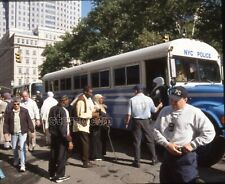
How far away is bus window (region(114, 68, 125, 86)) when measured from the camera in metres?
12.1

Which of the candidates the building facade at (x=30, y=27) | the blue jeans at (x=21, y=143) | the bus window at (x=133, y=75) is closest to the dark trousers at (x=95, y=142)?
the blue jeans at (x=21, y=143)

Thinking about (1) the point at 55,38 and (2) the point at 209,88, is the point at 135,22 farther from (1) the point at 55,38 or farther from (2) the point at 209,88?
(1) the point at 55,38

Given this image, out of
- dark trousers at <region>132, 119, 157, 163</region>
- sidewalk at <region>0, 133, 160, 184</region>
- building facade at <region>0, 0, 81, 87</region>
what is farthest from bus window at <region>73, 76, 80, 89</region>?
building facade at <region>0, 0, 81, 87</region>

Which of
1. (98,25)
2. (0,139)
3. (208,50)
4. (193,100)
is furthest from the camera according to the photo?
(98,25)

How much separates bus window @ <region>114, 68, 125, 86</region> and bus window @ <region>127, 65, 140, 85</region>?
33cm

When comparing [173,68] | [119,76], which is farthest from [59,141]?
[119,76]

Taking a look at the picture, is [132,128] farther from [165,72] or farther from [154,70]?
[154,70]

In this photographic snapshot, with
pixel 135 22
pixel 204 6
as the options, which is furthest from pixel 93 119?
pixel 135 22

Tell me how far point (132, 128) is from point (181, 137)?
4676 millimetres

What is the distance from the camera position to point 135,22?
30.8 metres

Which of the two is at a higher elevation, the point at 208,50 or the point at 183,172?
the point at 208,50

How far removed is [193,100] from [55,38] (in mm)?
125043

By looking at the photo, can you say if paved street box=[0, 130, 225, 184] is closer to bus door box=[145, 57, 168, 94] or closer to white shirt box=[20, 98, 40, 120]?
white shirt box=[20, 98, 40, 120]

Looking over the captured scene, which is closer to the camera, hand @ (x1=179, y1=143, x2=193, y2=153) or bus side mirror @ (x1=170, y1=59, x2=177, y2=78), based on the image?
hand @ (x1=179, y1=143, x2=193, y2=153)
